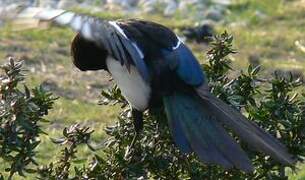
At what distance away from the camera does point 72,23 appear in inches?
148

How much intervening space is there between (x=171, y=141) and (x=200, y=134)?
28 centimetres

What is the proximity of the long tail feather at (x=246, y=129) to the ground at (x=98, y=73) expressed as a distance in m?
1.73

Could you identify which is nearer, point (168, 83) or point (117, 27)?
point (117, 27)

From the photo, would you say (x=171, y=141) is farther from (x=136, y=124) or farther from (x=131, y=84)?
(x=131, y=84)

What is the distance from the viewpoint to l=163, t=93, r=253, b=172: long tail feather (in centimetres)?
380

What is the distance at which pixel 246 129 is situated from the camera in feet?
13.1

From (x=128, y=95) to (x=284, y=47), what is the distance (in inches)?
244

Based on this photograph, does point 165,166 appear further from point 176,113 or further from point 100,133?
point 100,133

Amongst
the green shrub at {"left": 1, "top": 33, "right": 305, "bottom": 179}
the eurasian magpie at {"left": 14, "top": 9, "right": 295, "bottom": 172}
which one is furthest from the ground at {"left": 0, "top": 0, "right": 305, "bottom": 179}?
the eurasian magpie at {"left": 14, "top": 9, "right": 295, "bottom": 172}

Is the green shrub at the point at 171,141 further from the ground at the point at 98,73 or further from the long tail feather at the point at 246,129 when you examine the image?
the ground at the point at 98,73

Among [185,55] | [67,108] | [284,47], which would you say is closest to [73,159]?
[185,55]

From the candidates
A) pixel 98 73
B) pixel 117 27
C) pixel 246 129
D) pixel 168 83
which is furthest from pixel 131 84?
pixel 98 73

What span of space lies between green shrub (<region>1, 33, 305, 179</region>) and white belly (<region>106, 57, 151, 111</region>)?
0.07 meters

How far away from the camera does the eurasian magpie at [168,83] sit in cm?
383
